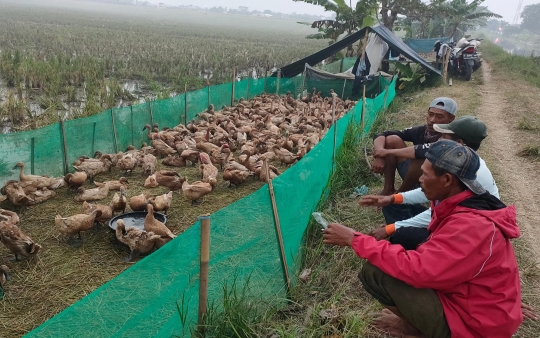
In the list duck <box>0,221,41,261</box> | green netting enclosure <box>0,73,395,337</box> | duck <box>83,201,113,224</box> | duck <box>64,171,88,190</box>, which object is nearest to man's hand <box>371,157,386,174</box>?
green netting enclosure <box>0,73,395,337</box>

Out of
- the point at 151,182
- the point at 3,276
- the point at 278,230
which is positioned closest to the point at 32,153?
the point at 151,182

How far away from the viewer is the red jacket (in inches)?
85.9

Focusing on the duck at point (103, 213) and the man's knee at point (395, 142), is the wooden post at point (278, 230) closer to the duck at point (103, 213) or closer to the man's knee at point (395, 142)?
the man's knee at point (395, 142)

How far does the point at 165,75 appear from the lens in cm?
1791

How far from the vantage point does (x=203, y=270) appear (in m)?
→ 2.71

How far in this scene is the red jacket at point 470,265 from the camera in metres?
2.18

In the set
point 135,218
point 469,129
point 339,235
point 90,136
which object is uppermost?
point 469,129

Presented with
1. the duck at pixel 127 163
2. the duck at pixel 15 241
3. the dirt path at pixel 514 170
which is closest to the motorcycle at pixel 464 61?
the dirt path at pixel 514 170

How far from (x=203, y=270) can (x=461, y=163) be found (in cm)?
172

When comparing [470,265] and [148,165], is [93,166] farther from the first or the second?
[470,265]

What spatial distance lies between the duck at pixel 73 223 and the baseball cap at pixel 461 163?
12.9ft

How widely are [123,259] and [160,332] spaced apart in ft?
7.52

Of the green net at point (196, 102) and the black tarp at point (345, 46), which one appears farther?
the black tarp at point (345, 46)

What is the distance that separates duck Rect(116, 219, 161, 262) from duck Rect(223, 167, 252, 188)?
2224mm
